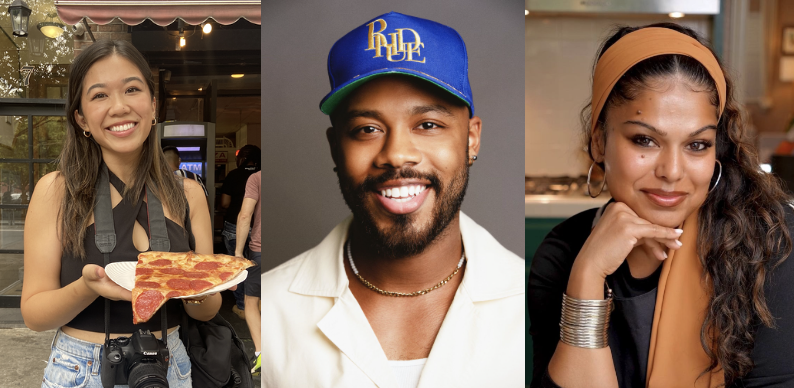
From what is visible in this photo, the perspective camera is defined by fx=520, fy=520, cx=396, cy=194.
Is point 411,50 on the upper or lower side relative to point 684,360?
upper

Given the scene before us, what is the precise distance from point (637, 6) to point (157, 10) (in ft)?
8.08

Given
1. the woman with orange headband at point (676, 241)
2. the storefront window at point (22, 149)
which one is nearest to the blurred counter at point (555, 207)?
the woman with orange headband at point (676, 241)

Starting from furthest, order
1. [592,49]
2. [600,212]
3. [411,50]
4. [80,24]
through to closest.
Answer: [592,49], [80,24], [600,212], [411,50]

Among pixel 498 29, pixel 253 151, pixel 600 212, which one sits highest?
pixel 498 29

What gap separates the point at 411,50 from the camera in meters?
1.63

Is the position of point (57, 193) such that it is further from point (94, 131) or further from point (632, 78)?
point (632, 78)

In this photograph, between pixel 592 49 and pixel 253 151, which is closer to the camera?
pixel 253 151

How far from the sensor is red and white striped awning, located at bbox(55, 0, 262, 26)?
2.24m

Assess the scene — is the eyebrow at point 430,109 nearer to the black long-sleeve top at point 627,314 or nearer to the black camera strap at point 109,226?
the black long-sleeve top at point 627,314

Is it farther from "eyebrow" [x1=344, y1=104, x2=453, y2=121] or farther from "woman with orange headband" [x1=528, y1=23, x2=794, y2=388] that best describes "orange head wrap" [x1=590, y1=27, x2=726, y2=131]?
"eyebrow" [x1=344, y1=104, x2=453, y2=121]

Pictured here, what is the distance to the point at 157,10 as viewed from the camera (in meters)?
2.26

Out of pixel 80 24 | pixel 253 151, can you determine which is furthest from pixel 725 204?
pixel 80 24

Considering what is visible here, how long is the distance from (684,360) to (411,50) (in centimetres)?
134

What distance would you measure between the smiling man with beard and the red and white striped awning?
0.83 m
